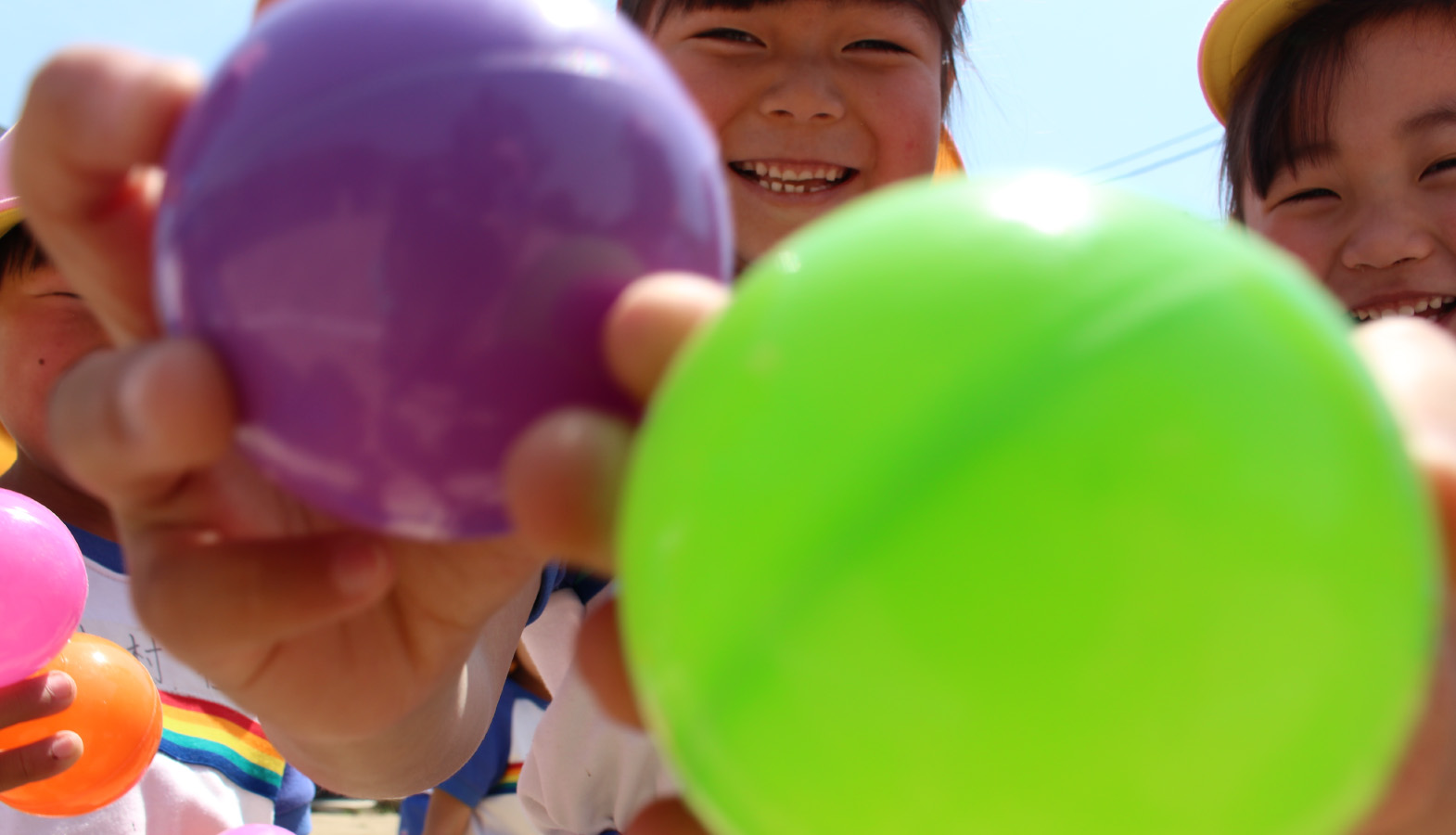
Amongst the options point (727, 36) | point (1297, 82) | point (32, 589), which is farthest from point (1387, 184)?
point (32, 589)

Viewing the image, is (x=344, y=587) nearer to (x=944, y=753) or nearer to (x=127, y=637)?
(x=944, y=753)

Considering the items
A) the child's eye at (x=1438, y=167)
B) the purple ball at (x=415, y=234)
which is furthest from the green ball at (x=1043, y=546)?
the child's eye at (x=1438, y=167)

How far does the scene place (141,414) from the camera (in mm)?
955

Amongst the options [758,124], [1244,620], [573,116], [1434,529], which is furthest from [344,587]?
[758,124]

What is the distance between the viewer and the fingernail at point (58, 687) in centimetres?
238

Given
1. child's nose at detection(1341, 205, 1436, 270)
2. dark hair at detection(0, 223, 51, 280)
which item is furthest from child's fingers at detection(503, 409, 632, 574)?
dark hair at detection(0, 223, 51, 280)

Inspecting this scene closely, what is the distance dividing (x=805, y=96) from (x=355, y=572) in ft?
5.64

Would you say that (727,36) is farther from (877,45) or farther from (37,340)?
(37,340)

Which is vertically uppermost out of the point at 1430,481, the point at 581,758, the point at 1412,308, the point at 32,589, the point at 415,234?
the point at 1412,308

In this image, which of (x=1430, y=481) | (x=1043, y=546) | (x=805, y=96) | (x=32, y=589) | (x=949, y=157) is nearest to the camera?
(x=1043, y=546)

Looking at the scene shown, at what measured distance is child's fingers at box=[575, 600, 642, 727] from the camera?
105 cm

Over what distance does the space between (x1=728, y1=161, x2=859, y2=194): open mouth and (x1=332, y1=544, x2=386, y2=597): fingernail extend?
1.74m

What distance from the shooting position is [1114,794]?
62 centimetres

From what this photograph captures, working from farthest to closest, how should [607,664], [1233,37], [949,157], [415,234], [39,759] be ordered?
[949,157] < [1233,37] < [39,759] < [607,664] < [415,234]
